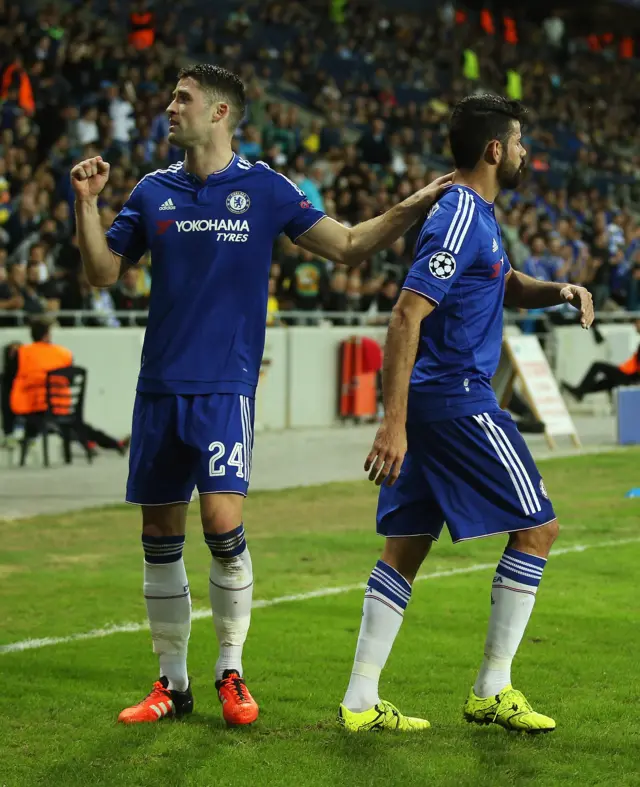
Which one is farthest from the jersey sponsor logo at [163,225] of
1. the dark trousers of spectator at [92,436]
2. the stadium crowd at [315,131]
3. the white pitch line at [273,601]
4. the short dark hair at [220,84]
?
the stadium crowd at [315,131]

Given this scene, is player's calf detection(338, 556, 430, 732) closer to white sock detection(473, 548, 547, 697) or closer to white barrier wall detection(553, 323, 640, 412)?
white sock detection(473, 548, 547, 697)

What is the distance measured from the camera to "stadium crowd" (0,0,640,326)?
60.2ft

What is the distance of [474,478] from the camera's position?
16.5 ft

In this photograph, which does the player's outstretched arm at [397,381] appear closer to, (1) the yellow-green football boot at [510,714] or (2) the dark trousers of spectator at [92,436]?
(1) the yellow-green football boot at [510,714]

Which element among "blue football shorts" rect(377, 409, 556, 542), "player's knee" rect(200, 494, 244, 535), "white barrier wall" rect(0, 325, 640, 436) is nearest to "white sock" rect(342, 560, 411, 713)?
"blue football shorts" rect(377, 409, 556, 542)

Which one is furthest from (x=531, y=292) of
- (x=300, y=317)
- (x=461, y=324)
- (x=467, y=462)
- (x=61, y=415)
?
(x=300, y=317)

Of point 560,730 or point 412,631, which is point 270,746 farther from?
point 412,631

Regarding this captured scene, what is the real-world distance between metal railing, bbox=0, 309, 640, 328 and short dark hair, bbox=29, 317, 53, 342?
0.31m

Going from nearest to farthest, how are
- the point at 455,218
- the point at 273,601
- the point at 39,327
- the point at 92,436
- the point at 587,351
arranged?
the point at 455,218 < the point at 273,601 < the point at 39,327 < the point at 92,436 < the point at 587,351

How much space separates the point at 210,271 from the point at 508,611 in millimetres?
1634

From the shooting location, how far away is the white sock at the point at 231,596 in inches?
209

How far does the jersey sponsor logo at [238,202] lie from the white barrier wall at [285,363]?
10.4 meters

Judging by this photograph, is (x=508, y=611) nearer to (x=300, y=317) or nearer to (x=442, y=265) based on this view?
(x=442, y=265)

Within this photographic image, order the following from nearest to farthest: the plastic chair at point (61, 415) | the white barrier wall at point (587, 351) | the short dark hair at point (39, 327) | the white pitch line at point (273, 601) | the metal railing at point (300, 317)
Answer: the white pitch line at point (273, 601) < the short dark hair at point (39, 327) < the plastic chair at point (61, 415) < the metal railing at point (300, 317) < the white barrier wall at point (587, 351)
